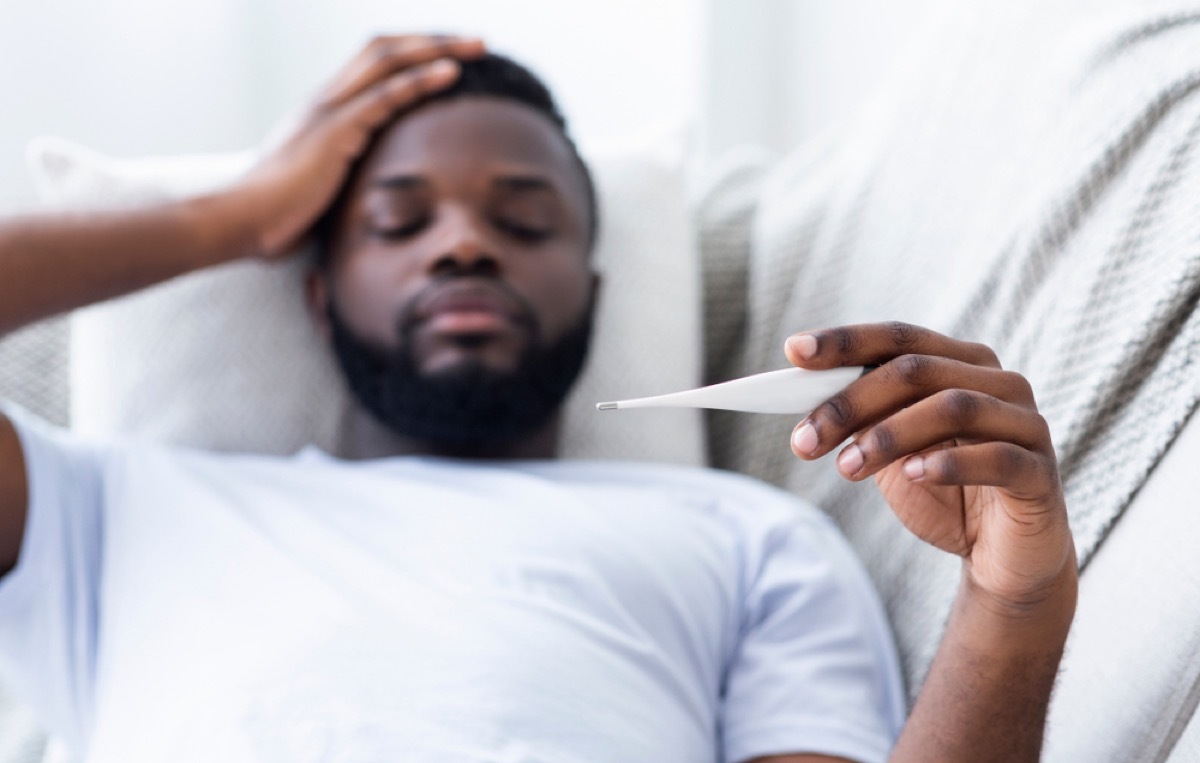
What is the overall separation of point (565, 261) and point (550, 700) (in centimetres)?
52

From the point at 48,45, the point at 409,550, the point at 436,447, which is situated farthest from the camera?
the point at 48,45

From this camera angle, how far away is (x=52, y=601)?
3.24 feet

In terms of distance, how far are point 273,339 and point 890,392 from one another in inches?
32.1

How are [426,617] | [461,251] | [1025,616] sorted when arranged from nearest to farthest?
[1025,616], [426,617], [461,251]

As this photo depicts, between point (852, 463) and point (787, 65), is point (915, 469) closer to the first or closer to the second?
point (852, 463)

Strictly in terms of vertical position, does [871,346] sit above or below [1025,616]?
above

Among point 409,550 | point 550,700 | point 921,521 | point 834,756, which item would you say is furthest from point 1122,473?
point 409,550

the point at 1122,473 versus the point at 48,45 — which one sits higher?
the point at 1122,473

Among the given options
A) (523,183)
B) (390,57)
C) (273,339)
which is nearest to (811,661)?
(523,183)

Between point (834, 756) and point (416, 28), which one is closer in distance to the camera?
point (834, 756)

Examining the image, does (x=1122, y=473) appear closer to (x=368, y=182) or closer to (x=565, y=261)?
(x=565, y=261)

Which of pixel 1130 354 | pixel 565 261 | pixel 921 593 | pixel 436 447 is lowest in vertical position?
pixel 436 447

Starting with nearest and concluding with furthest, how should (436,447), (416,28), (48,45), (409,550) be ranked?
(409,550), (436,447), (48,45), (416,28)

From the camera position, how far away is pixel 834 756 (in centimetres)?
88
